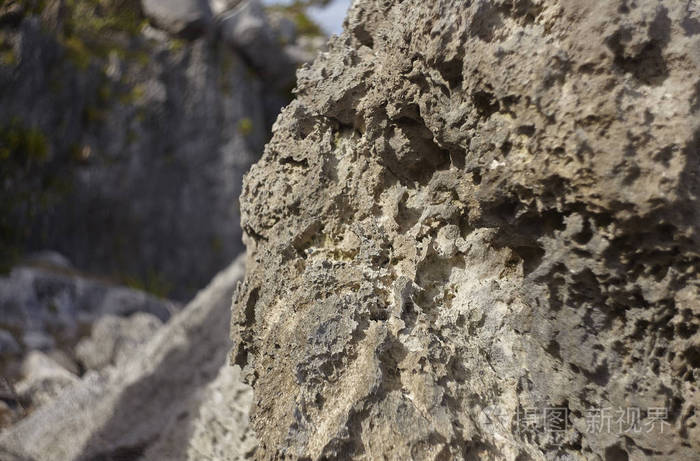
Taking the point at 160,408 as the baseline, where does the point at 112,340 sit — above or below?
above

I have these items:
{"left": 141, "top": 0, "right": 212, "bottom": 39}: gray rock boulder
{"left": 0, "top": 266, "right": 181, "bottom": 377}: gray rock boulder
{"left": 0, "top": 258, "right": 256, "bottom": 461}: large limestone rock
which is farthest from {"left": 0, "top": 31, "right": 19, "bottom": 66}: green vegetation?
{"left": 0, "top": 258, "right": 256, "bottom": 461}: large limestone rock

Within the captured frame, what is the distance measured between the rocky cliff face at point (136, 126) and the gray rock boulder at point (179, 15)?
0.05 feet

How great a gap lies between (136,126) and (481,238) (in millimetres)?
7258

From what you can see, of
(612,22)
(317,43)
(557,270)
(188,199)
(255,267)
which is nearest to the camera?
(612,22)

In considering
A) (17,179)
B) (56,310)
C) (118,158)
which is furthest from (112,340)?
(118,158)

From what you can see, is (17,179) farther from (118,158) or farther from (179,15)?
(179,15)

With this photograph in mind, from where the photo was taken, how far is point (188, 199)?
831cm

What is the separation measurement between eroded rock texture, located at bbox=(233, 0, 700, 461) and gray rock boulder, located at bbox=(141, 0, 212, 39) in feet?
22.8

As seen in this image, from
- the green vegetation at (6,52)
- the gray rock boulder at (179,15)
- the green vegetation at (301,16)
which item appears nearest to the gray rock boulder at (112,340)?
the green vegetation at (6,52)

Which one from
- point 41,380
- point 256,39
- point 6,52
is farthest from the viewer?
point 256,39

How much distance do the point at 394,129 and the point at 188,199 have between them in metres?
7.06

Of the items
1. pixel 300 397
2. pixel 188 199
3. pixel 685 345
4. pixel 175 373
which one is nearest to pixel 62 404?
pixel 175 373

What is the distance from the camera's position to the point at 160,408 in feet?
11.6

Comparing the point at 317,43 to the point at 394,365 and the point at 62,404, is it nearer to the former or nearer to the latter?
the point at 62,404
